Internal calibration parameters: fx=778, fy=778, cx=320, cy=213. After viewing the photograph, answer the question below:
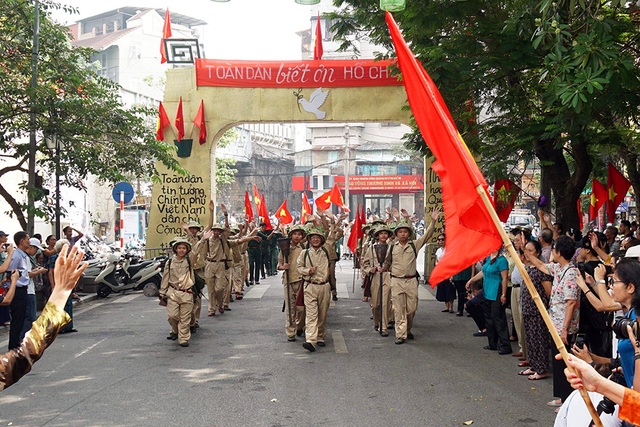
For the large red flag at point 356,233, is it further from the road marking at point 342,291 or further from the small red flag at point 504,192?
the small red flag at point 504,192

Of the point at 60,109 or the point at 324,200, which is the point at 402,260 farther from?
the point at 324,200

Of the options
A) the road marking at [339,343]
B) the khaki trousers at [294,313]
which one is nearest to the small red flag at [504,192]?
the road marking at [339,343]

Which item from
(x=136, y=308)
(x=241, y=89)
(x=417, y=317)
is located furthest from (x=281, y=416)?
(x=241, y=89)

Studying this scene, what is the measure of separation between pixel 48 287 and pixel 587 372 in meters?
12.5

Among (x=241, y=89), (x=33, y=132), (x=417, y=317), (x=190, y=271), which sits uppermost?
(x=241, y=89)

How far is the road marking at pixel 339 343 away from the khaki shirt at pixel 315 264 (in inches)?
37.6

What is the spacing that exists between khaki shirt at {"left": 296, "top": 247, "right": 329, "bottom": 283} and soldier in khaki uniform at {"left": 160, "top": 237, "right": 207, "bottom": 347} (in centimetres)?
169

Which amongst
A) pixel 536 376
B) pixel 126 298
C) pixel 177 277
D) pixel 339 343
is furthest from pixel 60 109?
pixel 536 376

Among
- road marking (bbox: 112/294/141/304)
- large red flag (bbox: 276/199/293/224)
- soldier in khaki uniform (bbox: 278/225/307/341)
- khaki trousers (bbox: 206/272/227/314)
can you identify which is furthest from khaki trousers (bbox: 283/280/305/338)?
large red flag (bbox: 276/199/293/224)

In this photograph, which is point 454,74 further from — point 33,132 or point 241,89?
point 241,89

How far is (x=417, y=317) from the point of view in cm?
1485

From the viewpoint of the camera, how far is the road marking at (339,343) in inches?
439

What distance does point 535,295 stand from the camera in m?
3.75

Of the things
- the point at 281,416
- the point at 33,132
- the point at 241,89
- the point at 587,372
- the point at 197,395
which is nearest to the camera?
the point at 587,372
